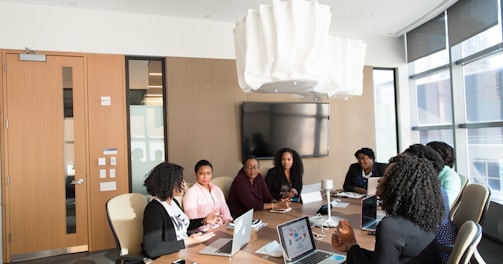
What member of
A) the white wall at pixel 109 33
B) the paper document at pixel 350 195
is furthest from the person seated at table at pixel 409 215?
the white wall at pixel 109 33

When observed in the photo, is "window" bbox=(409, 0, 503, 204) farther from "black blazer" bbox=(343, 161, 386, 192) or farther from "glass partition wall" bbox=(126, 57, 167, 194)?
"glass partition wall" bbox=(126, 57, 167, 194)

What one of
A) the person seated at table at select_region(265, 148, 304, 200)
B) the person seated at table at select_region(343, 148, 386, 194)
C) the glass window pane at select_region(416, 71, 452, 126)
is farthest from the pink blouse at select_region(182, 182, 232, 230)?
the glass window pane at select_region(416, 71, 452, 126)

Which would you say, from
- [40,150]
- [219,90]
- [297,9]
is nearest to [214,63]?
[219,90]

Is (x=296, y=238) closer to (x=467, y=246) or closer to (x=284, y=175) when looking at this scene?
(x=467, y=246)

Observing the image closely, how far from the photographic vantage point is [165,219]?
84.7 inches

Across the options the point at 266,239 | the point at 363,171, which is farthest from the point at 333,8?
the point at 266,239

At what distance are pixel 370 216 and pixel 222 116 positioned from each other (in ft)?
9.03

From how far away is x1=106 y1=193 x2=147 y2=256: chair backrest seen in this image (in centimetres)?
236

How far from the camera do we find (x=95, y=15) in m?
4.24

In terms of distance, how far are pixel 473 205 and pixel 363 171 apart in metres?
1.51

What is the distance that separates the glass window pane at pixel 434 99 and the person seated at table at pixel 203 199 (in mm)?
3956

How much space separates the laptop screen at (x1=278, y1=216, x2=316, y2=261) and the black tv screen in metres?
2.87

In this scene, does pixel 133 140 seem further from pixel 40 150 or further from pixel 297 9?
pixel 297 9

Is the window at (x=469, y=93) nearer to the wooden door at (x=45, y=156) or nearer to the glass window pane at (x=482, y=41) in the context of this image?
the glass window pane at (x=482, y=41)
